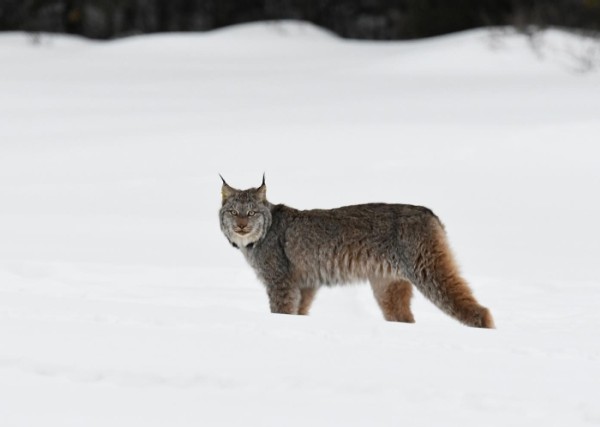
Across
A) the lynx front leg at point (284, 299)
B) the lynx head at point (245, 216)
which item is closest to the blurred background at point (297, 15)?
the lynx head at point (245, 216)

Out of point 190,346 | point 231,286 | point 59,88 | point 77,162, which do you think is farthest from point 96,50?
point 190,346

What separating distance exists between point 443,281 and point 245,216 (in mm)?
1373

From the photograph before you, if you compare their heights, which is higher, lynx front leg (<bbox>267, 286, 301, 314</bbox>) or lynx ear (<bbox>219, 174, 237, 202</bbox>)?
lynx ear (<bbox>219, 174, 237, 202</bbox>)

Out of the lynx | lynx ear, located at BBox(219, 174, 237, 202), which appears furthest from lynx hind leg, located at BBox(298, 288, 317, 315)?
lynx ear, located at BBox(219, 174, 237, 202)

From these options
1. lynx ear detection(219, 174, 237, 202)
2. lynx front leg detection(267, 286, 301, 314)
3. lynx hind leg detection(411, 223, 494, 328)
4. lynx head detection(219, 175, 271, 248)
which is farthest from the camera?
lynx ear detection(219, 174, 237, 202)

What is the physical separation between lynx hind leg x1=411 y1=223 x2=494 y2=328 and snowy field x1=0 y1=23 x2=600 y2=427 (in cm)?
44

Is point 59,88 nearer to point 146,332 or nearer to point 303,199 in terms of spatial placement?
point 303,199

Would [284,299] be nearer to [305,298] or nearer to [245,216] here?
[305,298]

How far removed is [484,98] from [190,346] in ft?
45.7

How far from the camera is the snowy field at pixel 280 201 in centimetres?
490

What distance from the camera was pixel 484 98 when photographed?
18.7m

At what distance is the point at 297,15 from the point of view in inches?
1156

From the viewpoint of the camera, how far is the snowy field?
4.90 meters

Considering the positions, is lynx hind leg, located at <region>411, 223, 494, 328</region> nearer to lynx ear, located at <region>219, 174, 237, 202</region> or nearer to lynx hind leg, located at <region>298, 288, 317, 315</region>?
lynx hind leg, located at <region>298, 288, 317, 315</region>
